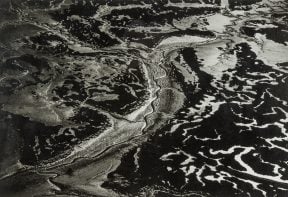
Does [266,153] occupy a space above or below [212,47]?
below

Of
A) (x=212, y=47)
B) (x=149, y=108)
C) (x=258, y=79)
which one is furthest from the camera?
(x=212, y=47)

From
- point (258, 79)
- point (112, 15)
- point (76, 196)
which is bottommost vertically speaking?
point (76, 196)

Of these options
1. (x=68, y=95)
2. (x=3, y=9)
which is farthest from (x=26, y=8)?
(x=68, y=95)

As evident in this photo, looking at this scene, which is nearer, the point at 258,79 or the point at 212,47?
the point at 258,79

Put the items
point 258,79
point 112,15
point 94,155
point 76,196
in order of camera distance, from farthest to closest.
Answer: point 112,15, point 258,79, point 94,155, point 76,196

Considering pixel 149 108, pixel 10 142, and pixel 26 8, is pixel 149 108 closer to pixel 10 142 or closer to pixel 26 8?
pixel 10 142

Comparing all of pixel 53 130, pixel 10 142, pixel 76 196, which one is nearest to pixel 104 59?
pixel 53 130
